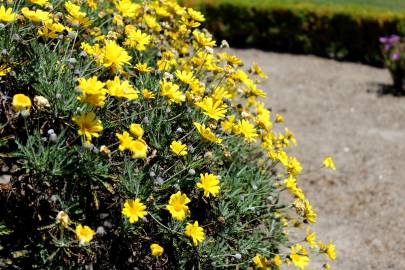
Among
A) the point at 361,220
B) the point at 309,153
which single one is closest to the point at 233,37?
the point at 309,153

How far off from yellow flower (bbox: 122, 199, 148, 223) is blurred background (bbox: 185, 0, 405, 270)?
2983 mm

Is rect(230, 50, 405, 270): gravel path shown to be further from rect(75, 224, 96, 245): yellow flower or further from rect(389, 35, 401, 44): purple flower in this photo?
rect(75, 224, 96, 245): yellow flower

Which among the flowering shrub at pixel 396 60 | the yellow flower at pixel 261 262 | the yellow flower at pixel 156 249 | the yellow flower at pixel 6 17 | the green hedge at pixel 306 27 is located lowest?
the green hedge at pixel 306 27

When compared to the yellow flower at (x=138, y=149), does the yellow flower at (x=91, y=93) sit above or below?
above

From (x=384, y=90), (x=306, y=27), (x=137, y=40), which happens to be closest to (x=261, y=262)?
(x=137, y=40)

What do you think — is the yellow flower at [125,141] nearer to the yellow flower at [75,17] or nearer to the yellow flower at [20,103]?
the yellow flower at [20,103]

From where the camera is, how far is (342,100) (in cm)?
859

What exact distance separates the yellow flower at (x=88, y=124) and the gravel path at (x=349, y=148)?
3146 millimetres

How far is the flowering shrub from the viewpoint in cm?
886

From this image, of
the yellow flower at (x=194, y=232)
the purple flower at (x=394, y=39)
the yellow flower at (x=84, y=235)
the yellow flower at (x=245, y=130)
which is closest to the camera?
the yellow flower at (x=84, y=235)

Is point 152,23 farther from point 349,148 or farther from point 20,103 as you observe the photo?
point 349,148

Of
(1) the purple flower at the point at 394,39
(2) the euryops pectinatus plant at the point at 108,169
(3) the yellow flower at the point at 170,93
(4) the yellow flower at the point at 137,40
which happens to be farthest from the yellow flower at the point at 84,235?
(1) the purple flower at the point at 394,39

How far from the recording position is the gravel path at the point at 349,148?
493 cm

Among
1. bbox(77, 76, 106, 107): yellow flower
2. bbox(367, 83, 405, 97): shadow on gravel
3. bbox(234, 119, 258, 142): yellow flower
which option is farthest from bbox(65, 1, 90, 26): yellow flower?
bbox(367, 83, 405, 97): shadow on gravel
